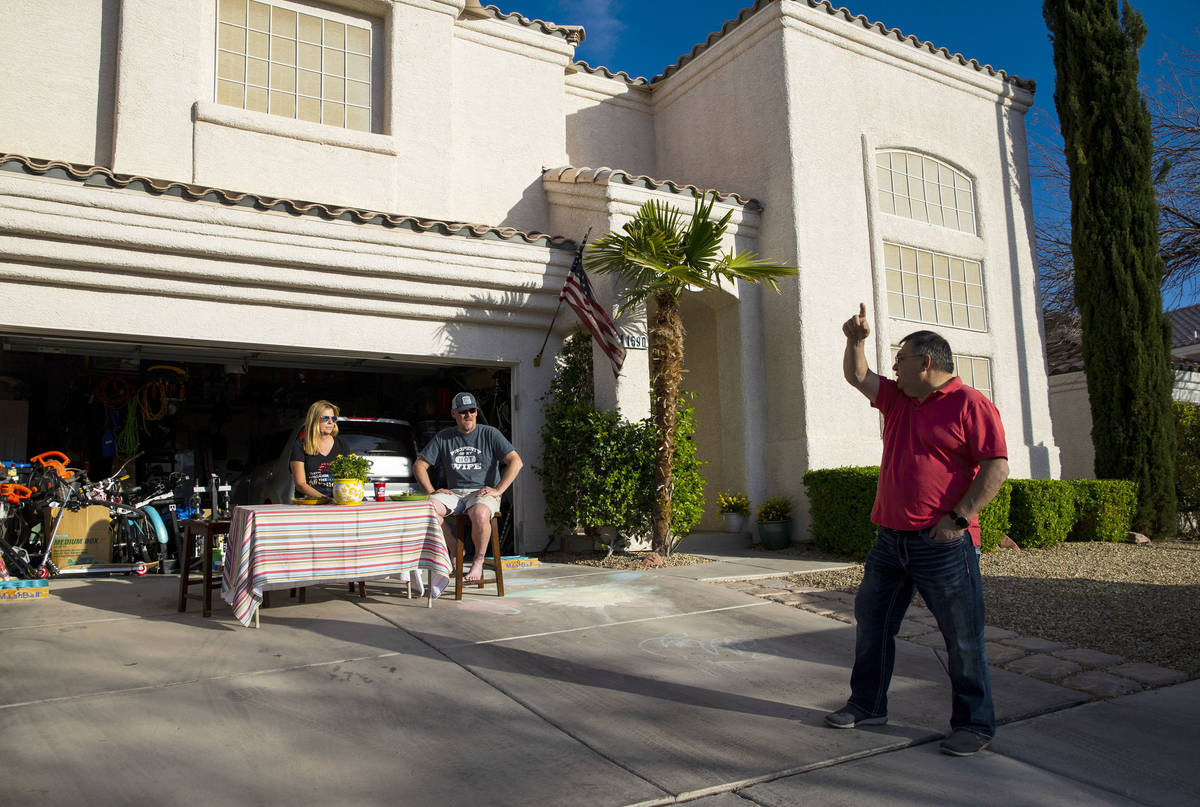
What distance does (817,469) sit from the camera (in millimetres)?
9906

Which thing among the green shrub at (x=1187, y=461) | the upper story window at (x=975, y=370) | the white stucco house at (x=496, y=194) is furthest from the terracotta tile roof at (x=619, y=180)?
the green shrub at (x=1187, y=461)

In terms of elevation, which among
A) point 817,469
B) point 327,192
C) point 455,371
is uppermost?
point 327,192

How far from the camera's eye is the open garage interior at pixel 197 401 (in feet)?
34.2

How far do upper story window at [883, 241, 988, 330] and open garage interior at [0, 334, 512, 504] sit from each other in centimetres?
563

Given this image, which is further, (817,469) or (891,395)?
(817,469)

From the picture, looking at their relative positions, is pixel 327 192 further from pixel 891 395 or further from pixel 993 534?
pixel 993 534

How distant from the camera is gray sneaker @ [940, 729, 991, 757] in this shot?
349cm

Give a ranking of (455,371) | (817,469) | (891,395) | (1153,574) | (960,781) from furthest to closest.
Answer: (455,371)
(817,469)
(1153,574)
(891,395)
(960,781)

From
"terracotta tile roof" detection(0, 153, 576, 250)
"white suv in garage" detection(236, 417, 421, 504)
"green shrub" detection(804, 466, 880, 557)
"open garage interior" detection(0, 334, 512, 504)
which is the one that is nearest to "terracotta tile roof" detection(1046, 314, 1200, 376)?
"green shrub" detection(804, 466, 880, 557)

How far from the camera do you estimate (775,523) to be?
9.95 m

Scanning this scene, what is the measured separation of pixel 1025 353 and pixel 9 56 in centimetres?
1354

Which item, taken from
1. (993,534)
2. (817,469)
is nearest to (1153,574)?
(993,534)

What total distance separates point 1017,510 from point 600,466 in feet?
17.1

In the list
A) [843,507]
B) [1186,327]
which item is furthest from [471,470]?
[1186,327]
